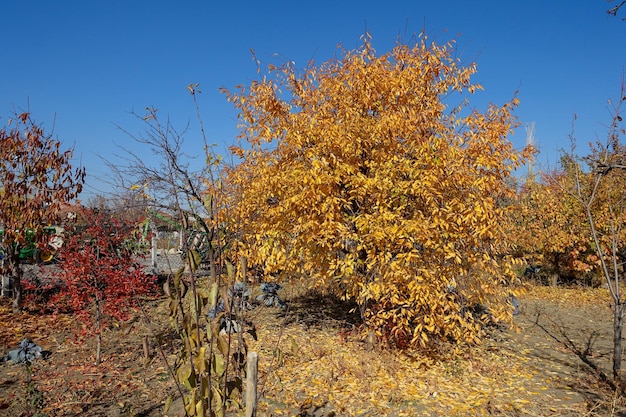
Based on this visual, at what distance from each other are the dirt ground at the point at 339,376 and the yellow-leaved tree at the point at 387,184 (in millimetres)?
750

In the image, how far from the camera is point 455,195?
5.52 metres

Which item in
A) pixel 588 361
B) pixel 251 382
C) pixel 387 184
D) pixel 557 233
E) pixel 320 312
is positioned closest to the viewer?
pixel 251 382

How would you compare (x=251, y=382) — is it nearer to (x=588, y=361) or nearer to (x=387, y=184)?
(x=387, y=184)

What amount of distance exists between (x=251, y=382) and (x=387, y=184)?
349 cm

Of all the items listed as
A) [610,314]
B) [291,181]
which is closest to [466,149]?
[291,181]

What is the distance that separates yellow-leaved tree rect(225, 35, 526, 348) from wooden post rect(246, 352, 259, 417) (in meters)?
2.79

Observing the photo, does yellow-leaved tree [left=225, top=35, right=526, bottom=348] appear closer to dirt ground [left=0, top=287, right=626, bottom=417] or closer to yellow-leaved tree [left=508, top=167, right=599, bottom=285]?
dirt ground [left=0, top=287, right=626, bottom=417]

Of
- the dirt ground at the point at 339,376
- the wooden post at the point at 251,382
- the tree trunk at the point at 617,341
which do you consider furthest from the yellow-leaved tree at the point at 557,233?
the wooden post at the point at 251,382

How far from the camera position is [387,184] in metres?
5.20

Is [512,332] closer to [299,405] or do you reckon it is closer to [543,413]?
[543,413]

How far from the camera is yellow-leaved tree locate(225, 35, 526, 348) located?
5.20 meters

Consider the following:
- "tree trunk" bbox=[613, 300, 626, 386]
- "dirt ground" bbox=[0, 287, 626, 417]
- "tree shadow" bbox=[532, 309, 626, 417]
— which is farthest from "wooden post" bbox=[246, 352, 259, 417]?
"tree trunk" bbox=[613, 300, 626, 386]

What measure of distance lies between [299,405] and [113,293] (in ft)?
12.1

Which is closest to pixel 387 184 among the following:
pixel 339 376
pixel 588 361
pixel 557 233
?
pixel 339 376
